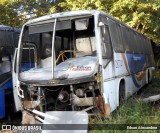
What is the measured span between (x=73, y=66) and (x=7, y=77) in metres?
2.67

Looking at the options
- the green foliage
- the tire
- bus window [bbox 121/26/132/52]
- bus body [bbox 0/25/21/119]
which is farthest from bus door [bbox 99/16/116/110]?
the green foliage

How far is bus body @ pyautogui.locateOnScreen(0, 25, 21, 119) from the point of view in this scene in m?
8.76

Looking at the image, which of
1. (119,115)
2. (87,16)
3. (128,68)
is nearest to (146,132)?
(119,115)

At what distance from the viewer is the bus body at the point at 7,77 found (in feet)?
28.7

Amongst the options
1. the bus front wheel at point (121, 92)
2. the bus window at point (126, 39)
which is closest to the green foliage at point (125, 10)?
the bus window at point (126, 39)

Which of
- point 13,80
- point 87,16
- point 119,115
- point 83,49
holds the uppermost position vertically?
point 87,16

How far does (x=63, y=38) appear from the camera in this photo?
30.1 feet

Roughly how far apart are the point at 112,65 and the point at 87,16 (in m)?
1.43

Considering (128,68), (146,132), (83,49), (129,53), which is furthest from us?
(129,53)

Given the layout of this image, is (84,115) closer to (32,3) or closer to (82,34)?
(82,34)

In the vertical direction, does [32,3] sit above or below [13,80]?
above

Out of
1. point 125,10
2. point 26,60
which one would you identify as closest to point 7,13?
point 125,10

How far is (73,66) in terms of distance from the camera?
24.0ft

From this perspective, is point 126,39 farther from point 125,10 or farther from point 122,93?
point 125,10
